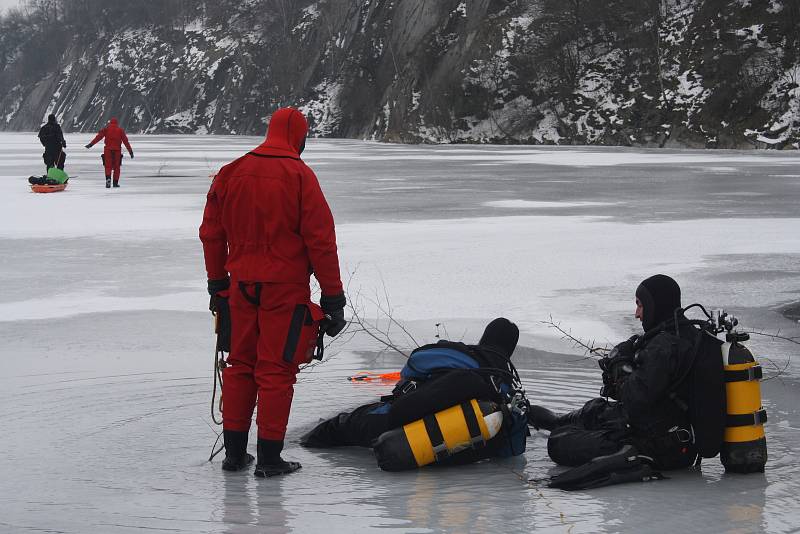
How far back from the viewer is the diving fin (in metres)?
4.20

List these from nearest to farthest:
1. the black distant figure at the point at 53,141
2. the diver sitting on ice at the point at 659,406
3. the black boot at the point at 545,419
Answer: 1. the diver sitting on ice at the point at 659,406
2. the black boot at the point at 545,419
3. the black distant figure at the point at 53,141

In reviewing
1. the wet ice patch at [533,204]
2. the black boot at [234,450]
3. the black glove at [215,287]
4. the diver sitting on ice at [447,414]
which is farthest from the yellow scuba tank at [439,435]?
the wet ice patch at [533,204]

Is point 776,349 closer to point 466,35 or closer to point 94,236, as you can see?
point 94,236

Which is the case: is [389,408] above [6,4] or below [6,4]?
below

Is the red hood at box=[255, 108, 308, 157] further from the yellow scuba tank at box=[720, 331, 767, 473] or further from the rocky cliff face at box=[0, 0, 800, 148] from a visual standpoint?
the rocky cliff face at box=[0, 0, 800, 148]

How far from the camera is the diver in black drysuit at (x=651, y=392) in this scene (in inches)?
164

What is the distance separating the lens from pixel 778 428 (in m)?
5.08

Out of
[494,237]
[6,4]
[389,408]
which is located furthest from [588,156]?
[6,4]

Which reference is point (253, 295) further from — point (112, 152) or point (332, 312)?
point (112, 152)

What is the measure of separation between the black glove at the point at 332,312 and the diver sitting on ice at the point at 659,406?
3.63 ft

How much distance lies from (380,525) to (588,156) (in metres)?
31.8

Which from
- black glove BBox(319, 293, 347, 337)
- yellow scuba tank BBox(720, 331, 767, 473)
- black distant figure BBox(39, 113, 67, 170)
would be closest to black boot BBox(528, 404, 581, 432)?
yellow scuba tank BBox(720, 331, 767, 473)

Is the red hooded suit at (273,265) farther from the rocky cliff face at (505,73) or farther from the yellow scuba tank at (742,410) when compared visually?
the rocky cliff face at (505,73)

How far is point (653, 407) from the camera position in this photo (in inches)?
169
